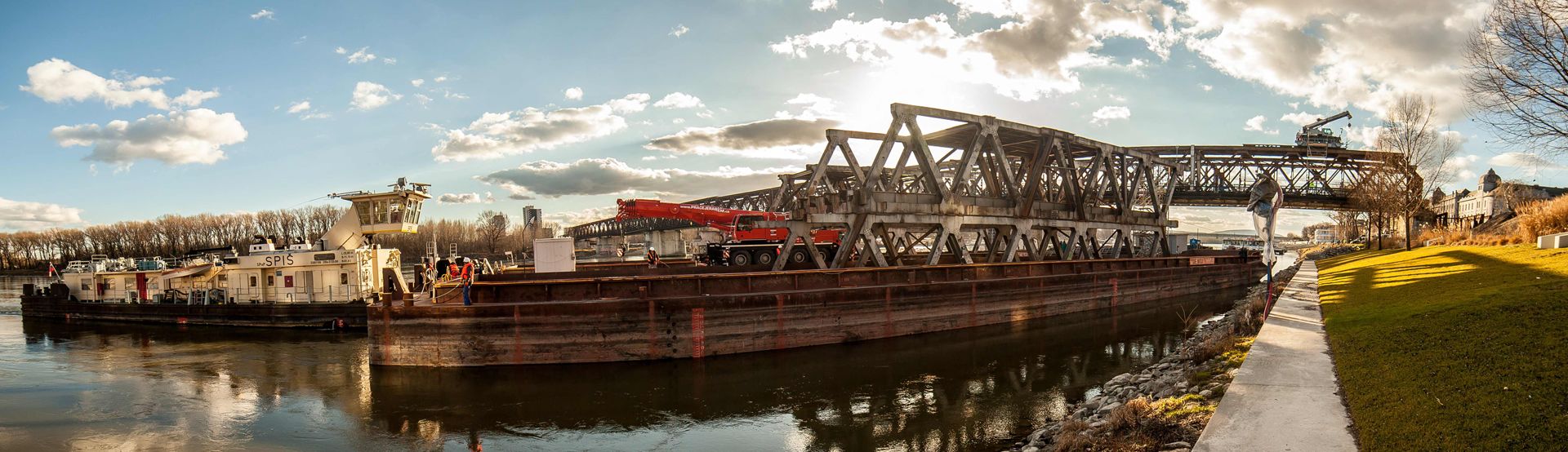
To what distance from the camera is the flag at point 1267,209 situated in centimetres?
1812

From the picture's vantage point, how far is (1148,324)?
2861 centimetres

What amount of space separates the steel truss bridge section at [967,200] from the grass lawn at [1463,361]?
47.9ft

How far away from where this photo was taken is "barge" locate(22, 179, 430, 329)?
32.6 m

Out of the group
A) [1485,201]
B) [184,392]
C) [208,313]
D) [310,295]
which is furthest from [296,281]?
[1485,201]

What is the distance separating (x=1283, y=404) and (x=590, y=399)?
46.5 ft

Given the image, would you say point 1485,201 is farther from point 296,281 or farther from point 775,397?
point 296,281

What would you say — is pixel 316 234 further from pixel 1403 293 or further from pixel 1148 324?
pixel 1403 293

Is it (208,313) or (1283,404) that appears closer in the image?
(1283,404)

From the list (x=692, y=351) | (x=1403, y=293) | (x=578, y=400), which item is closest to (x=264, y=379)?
(x=578, y=400)

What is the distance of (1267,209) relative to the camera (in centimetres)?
1884

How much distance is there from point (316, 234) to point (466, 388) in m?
115

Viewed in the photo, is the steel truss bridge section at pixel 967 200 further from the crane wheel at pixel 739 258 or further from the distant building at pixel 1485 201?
the distant building at pixel 1485 201

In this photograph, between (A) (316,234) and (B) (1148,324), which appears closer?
(B) (1148,324)

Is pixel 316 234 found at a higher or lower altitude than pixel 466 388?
higher
